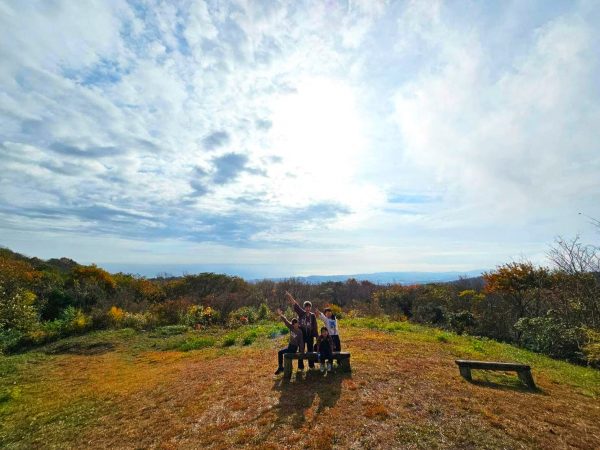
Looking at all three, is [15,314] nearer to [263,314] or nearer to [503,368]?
[263,314]

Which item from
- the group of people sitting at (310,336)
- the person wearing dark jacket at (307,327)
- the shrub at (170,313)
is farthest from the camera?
the shrub at (170,313)

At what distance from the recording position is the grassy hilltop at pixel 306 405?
5.69m

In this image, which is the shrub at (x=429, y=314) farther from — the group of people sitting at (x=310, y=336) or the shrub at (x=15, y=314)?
the shrub at (x=15, y=314)

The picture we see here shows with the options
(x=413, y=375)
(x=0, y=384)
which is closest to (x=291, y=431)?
(x=413, y=375)

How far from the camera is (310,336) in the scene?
943 centimetres

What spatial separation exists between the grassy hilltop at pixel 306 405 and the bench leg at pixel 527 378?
A: 19cm

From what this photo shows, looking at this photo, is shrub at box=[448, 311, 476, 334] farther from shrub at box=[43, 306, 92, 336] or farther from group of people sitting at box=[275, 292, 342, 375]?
shrub at box=[43, 306, 92, 336]

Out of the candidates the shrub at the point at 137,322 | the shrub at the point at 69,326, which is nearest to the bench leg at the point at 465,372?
the shrub at the point at 137,322

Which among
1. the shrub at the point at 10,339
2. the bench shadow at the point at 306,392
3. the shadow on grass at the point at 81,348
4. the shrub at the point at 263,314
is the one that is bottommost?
the shadow on grass at the point at 81,348

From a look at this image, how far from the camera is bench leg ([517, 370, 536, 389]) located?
8.22 metres

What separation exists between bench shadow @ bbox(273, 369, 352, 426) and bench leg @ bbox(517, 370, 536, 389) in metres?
4.61

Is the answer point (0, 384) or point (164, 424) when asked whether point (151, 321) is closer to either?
point (0, 384)

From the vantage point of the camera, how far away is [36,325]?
19.6 m

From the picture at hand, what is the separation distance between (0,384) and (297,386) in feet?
36.9
